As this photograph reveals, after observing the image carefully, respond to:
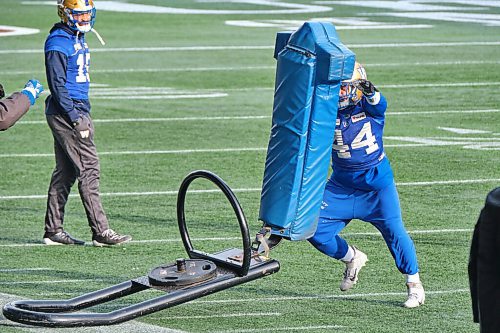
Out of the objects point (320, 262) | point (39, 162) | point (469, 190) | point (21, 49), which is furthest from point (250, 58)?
point (320, 262)

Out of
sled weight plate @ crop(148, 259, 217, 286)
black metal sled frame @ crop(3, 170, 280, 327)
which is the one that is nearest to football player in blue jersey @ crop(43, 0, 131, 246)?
black metal sled frame @ crop(3, 170, 280, 327)

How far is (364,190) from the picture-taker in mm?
8211

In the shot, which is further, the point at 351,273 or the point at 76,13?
the point at 76,13

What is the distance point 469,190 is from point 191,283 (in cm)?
557

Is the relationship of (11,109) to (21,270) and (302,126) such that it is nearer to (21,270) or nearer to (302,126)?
(21,270)

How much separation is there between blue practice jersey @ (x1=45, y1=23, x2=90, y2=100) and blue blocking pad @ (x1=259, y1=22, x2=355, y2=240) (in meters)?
3.10

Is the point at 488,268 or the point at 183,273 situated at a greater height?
the point at 488,268

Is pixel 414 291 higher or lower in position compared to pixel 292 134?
lower

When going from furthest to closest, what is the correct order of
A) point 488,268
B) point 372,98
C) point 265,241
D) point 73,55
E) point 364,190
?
point 73,55 < point 364,190 < point 372,98 < point 265,241 < point 488,268

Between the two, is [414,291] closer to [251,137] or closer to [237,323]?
[237,323]

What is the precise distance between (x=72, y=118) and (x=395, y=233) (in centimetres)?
286

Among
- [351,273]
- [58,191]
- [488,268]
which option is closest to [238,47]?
[58,191]

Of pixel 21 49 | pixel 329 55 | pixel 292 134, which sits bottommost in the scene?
pixel 21 49

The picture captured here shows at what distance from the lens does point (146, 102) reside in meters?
17.4
